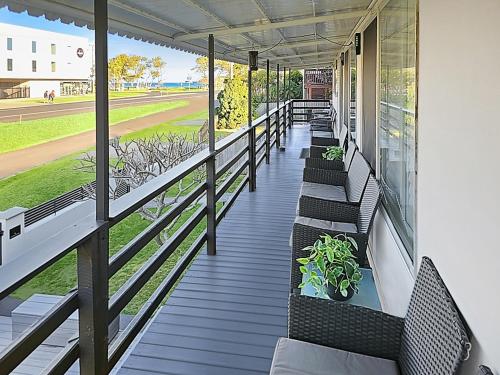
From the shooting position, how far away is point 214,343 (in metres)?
2.84

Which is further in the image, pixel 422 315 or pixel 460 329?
pixel 422 315

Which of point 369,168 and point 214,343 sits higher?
point 369,168

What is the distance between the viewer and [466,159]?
1544mm

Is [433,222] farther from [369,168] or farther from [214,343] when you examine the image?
[369,168]

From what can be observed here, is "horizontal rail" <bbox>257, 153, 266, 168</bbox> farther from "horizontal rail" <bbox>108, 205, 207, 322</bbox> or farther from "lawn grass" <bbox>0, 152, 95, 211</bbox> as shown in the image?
"lawn grass" <bbox>0, 152, 95, 211</bbox>

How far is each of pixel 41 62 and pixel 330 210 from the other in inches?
107

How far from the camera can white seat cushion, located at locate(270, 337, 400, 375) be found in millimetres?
1840

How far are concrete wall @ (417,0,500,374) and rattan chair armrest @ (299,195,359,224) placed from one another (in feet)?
5.93

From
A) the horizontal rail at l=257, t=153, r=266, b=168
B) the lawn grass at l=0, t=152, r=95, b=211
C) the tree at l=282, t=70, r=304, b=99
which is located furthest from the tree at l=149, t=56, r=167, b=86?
the tree at l=282, t=70, r=304, b=99

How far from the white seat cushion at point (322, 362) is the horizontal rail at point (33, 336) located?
0.82 meters

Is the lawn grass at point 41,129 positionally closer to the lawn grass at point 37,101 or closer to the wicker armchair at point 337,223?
the lawn grass at point 37,101

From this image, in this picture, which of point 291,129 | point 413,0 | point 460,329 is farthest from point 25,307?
point 291,129

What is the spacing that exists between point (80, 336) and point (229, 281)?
1748mm

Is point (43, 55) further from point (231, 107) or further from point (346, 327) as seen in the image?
point (231, 107)
